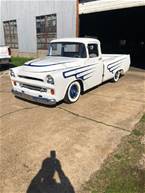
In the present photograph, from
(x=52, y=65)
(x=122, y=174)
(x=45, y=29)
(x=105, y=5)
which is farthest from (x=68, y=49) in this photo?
(x=45, y=29)

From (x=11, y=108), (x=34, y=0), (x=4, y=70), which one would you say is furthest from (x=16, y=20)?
(x=11, y=108)

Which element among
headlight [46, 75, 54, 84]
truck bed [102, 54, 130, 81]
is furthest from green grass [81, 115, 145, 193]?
truck bed [102, 54, 130, 81]

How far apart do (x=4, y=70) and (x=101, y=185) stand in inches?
407

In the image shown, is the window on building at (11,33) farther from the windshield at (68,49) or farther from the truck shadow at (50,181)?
the truck shadow at (50,181)

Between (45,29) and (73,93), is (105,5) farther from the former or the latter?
(73,93)

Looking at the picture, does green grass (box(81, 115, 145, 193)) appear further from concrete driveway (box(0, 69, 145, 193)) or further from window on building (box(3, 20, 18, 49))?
window on building (box(3, 20, 18, 49))

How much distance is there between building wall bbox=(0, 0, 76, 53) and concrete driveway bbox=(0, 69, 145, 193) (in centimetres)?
670

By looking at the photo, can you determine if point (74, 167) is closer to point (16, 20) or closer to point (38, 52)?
point (38, 52)

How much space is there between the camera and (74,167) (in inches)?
142

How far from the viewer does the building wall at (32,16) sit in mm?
12422

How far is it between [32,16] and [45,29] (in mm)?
1624

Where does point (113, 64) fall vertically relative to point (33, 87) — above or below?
above

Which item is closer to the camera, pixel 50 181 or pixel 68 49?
pixel 50 181

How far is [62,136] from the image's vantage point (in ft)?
15.1
